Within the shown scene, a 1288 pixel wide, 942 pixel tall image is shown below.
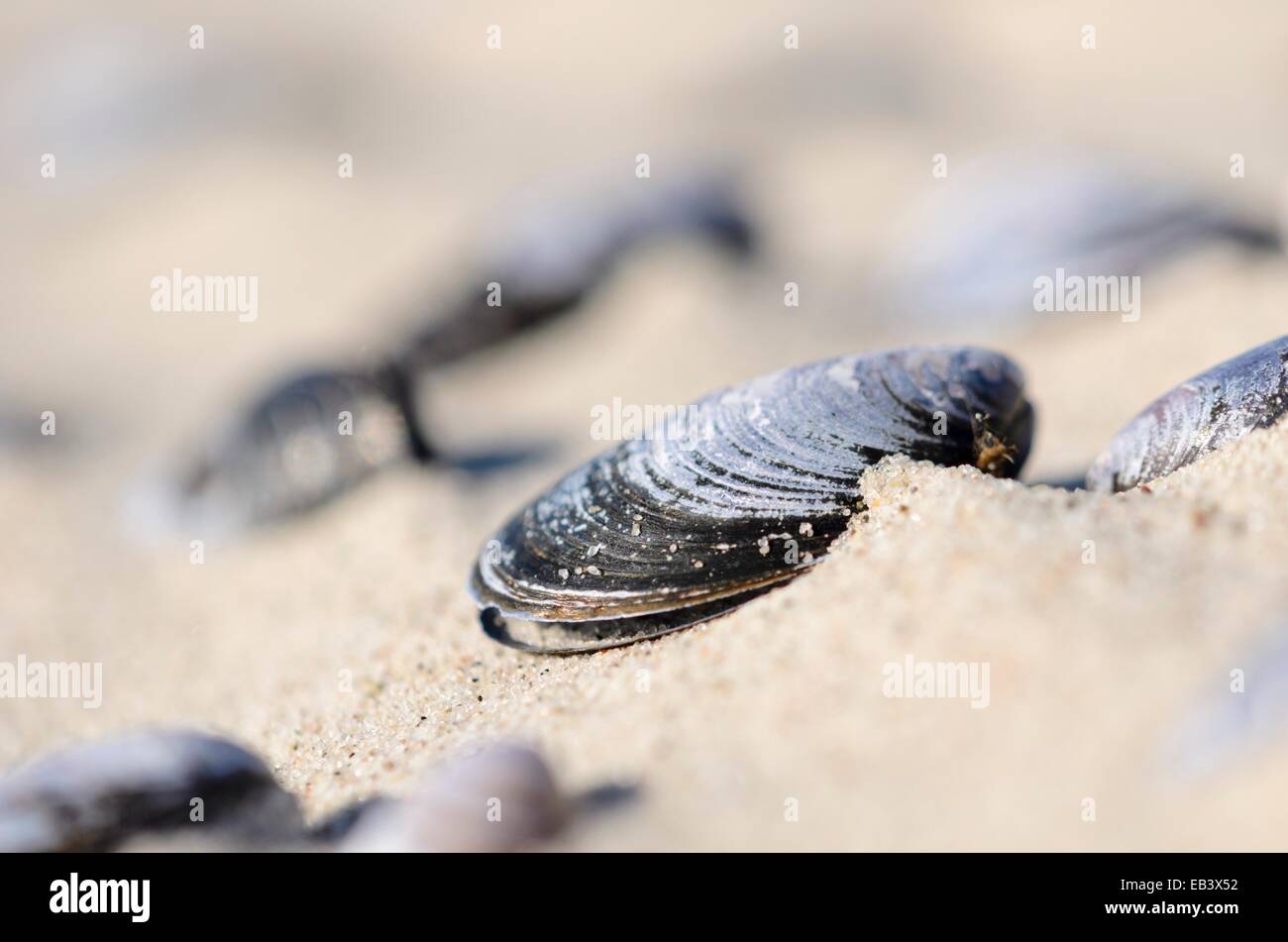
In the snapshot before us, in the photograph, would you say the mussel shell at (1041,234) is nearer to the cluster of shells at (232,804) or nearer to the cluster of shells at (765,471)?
the cluster of shells at (765,471)

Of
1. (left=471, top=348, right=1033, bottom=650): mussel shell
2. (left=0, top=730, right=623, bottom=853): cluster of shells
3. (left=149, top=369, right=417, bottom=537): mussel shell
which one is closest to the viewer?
(left=0, top=730, right=623, bottom=853): cluster of shells

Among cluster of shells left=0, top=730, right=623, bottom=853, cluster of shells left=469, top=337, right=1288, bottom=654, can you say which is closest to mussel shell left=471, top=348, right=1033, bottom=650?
cluster of shells left=469, top=337, right=1288, bottom=654

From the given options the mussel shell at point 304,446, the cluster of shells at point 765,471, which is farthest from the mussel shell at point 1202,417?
the mussel shell at point 304,446

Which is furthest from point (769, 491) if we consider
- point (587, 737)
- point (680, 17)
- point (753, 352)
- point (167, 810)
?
point (680, 17)

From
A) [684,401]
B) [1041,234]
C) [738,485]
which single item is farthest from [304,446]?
[1041,234]

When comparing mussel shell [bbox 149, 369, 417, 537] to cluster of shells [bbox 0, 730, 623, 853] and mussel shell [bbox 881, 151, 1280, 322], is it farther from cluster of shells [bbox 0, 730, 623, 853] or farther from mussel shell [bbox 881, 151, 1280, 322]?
mussel shell [bbox 881, 151, 1280, 322]

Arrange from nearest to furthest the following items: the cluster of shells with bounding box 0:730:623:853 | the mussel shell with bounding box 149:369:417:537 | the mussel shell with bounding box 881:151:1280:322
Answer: the cluster of shells with bounding box 0:730:623:853
the mussel shell with bounding box 149:369:417:537
the mussel shell with bounding box 881:151:1280:322
